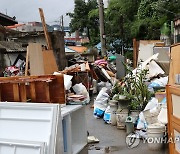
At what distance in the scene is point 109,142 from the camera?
18.2 feet

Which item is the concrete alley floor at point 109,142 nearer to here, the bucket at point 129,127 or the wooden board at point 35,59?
the bucket at point 129,127

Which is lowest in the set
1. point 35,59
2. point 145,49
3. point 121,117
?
point 121,117

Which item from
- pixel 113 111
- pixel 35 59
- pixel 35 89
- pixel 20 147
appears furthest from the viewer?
pixel 35 59

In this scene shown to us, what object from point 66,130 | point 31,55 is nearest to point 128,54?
point 31,55

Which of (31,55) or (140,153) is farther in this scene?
(31,55)

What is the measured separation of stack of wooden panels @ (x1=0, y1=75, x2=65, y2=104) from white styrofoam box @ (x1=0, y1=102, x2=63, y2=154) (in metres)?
0.40

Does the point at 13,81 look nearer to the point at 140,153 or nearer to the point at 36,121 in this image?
the point at 36,121

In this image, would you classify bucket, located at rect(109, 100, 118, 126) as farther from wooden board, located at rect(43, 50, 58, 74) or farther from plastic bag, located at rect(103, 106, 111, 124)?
wooden board, located at rect(43, 50, 58, 74)

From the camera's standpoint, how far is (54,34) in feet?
48.9

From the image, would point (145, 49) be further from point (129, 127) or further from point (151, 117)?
point (151, 117)

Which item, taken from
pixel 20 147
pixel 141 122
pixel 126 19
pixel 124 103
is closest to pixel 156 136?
pixel 141 122

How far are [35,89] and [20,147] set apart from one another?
3.34ft

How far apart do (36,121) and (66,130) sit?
0.52 meters

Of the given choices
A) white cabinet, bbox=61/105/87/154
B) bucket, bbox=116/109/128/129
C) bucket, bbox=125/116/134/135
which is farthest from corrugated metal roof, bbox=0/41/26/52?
white cabinet, bbox=61/105/87/154
